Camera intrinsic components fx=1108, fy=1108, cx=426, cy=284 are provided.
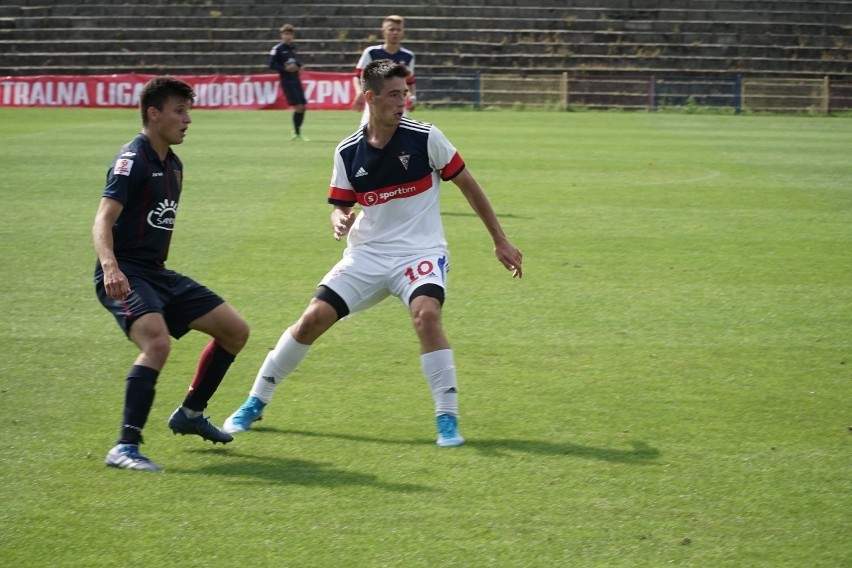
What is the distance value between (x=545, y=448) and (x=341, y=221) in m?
1.61

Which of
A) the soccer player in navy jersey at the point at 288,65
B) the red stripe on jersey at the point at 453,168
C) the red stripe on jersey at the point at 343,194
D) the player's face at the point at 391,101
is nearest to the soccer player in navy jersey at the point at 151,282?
the red stripe on jersey at the point at 343,194

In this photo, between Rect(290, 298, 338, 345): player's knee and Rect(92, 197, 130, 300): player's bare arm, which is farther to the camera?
Rect(290, 298, 338, 345): player's knee

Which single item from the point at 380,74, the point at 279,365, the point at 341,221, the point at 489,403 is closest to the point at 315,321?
the point at 279,365

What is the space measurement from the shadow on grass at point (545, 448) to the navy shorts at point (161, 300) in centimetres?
86

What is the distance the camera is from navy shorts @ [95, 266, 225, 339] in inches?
209

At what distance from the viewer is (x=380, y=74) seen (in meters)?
5.73

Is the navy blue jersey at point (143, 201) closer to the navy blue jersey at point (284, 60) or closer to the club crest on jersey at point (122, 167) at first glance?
the club crest on jersey at point (122, 167)

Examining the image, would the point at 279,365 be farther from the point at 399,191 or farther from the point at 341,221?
the point at 399,191

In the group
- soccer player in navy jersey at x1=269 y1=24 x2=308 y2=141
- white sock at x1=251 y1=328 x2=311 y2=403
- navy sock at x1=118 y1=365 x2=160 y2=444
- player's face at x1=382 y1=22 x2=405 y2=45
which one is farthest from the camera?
soccer player in navy jersey at x1=269 y1=24 x2=308 y2=141

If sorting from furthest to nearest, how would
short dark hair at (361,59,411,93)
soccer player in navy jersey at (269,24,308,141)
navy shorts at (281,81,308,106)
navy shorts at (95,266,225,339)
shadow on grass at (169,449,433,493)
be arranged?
soccer player in navy jersey at (269,24,308,141) → navy shorts at (281,81,308,106) → short dark hair at (361,59,411,93) → navy shorts at (95,266,225,339) → shadow on grass at (169,449,433,493)

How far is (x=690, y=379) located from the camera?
6.79 meters

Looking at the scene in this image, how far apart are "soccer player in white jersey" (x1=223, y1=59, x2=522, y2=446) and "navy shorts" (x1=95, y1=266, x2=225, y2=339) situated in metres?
0.53

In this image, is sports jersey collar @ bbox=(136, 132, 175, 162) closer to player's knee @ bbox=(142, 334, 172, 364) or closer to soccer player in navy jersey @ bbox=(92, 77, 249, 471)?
soccer player in navy jersey @ bbox=(92, 77, 249, 471)

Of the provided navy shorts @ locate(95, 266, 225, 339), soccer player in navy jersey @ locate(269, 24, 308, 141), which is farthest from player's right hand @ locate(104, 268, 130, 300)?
soccer player in navy jersey @ locate(269, 24, 308, 141)
